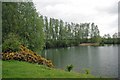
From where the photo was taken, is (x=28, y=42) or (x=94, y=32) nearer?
(x=28, y=42)

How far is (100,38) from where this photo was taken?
154250 mm

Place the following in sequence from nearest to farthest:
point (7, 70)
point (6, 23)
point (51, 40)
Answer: point (7, 70) < point (6, 23) < point (51, 40)

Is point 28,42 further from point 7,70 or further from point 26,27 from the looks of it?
point 7,70

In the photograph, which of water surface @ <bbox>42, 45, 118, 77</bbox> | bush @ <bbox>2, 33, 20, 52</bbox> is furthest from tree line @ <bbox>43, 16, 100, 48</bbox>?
bush @ <bbox>2, 33, 20, 52</bbox>

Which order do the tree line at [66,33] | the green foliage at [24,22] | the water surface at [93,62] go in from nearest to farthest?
1. the green foliage at [24,22]
2. the water surface at [93,62]
3. the tree line at [66,33]

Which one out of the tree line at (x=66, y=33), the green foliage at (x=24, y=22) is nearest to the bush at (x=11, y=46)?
the green foliage at (x=24, y=22)

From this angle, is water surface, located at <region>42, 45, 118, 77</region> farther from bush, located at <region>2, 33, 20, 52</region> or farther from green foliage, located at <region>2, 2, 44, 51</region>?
bush, located at <region>2, 33, 20, 52</region>

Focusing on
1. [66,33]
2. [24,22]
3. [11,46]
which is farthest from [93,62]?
[66,33]

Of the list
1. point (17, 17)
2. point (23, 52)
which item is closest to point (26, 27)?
point (17, 17)

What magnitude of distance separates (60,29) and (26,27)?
306 feet

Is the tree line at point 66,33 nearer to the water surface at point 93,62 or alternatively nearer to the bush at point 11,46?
the water surface at point 93,62

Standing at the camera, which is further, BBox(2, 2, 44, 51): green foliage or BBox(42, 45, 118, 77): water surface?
BBox(42, 45, 118, 77): water surface

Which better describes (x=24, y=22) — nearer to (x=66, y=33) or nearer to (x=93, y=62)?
(x=93, y=62)

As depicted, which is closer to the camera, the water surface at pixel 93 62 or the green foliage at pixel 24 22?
the green foliage at pixel 24 22
